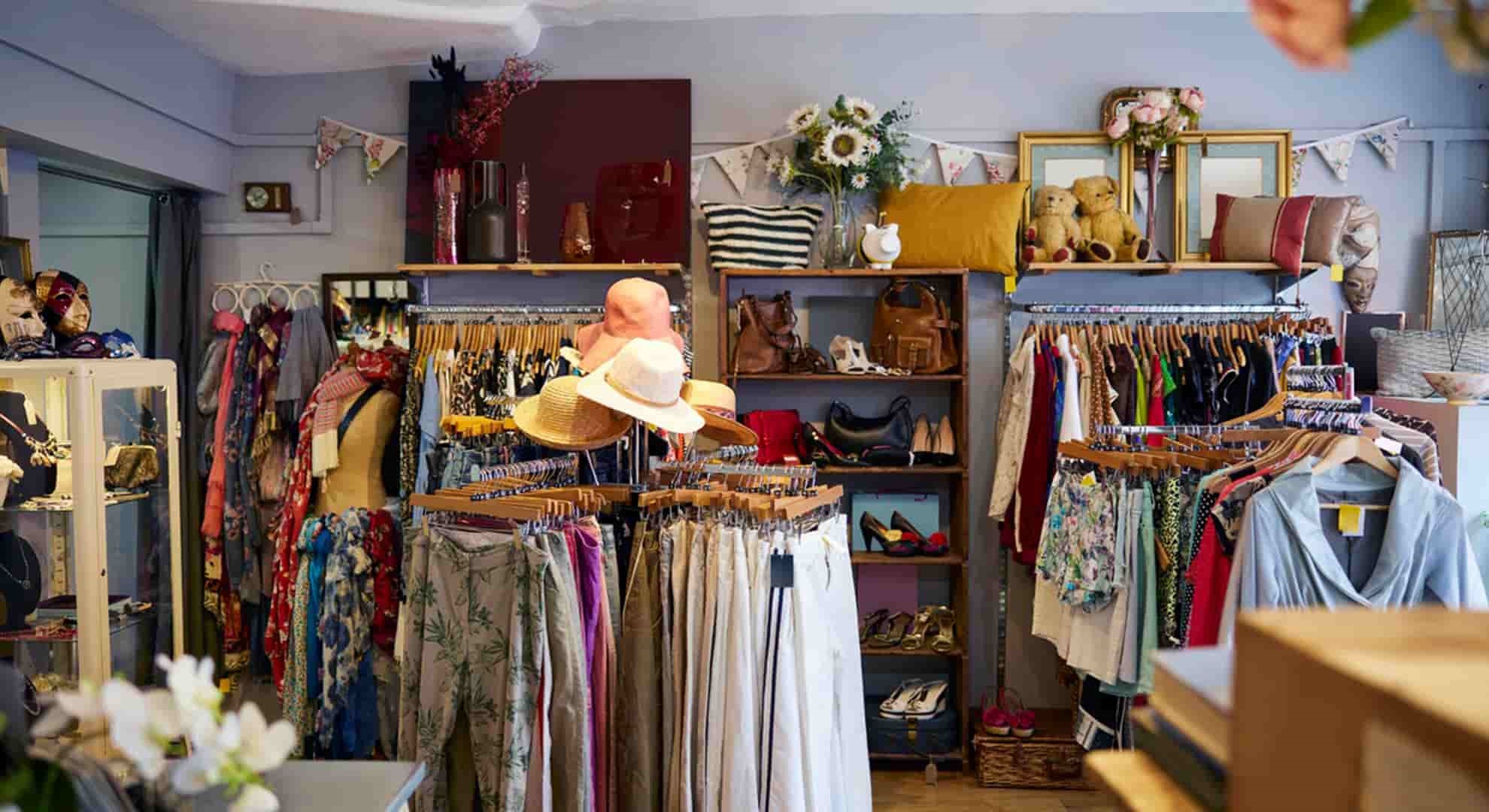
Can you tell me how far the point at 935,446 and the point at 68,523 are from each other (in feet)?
9.91

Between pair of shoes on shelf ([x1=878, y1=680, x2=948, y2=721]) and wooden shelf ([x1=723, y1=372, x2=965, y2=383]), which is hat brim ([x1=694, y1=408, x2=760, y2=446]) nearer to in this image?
wooden shelf ([x1=723, y1=372, x2=965, y2=383])

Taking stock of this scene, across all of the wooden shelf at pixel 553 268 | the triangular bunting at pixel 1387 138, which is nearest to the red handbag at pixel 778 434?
the wooden shelf at pixel 553 268

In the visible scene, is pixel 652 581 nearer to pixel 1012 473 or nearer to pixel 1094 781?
pixel 1094 781

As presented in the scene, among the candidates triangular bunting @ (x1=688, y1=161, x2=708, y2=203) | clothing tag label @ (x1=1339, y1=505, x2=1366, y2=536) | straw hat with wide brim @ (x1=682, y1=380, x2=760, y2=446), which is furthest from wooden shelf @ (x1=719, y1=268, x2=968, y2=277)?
clothing tag label @ (x1=1339, y1=505, x2=1366, y2=536)

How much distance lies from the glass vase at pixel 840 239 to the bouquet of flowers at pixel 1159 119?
1.12 metres

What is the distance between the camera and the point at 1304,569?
8.23 feet

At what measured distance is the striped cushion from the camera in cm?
432

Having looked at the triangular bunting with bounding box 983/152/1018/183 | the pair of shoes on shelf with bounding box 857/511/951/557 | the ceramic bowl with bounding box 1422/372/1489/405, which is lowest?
the pair of shoes on shelf with bounding box 857/511/951/557

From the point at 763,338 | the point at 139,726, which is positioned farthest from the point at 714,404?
the point at 139,726

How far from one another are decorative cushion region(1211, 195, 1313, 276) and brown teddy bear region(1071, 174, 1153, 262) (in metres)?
0.29

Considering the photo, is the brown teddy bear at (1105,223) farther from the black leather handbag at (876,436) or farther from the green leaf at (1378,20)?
the green leaf at (1378,20)

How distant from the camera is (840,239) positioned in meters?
4.40

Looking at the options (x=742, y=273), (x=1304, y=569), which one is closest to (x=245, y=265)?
(x=742, y=273)

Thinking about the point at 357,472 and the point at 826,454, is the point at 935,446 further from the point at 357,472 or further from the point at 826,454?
the point at 357,472
